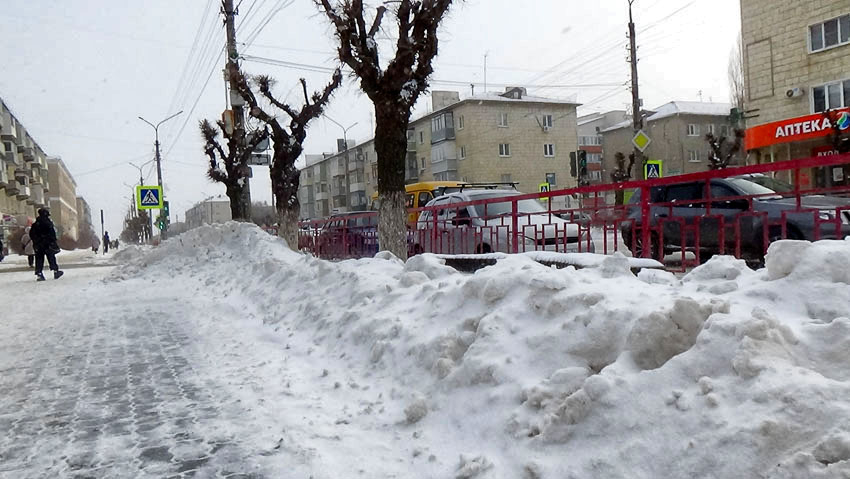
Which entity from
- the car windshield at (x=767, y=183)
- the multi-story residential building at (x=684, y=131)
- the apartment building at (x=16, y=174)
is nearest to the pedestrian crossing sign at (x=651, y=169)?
the car windshield at (x=767, y=183)

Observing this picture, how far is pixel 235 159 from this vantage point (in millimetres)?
19297

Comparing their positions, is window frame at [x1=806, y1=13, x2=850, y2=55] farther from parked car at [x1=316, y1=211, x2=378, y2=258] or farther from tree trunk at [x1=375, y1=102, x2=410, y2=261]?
tree trunk at [x1=375, y1=102, x2=410, y2=261]

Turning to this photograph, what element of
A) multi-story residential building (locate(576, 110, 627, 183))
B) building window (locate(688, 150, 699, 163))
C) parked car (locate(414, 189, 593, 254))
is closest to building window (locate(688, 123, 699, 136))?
building window (locate(688, 150, 699, 163))

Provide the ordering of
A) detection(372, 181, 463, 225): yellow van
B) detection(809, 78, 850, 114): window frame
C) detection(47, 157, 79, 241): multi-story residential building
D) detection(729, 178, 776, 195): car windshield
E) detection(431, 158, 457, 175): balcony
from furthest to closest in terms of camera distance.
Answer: detection(47, 157, 79, 241): multi-story residential building → detection(431, 158, 457, 175): balcony → detection(809, 78, 850, 114): window frame → detection(372, 181, 463, 225): yellow van → detection(729, 178, 776, 195): car windshield

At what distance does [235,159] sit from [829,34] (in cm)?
2086

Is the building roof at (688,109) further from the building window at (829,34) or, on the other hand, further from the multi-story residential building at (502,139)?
the building window at (829,34)

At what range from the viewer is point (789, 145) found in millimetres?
21594

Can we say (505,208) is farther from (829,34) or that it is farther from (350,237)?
(829,34)

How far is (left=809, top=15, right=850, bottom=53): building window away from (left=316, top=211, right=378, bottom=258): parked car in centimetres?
1799

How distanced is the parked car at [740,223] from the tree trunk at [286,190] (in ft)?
35.1

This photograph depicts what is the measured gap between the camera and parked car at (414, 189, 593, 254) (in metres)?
7.51

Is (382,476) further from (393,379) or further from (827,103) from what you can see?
(827,103)

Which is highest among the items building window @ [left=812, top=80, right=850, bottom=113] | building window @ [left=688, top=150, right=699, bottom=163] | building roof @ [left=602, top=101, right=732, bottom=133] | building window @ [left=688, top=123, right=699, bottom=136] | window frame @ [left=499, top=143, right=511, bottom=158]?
building roof @ [left=602, top=101, right=732, bottom=133]

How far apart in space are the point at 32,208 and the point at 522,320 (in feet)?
279
